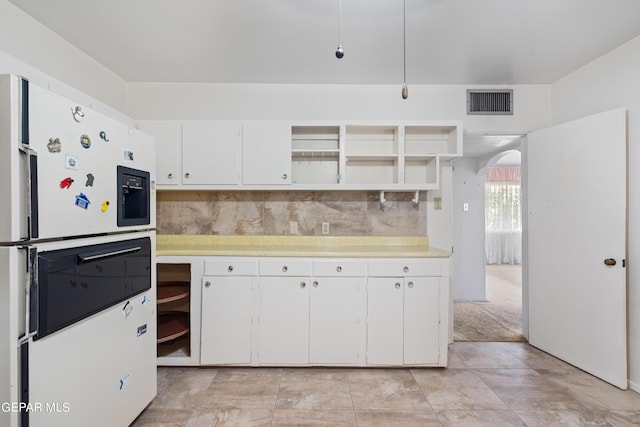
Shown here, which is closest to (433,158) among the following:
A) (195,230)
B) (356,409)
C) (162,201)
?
(356,409)

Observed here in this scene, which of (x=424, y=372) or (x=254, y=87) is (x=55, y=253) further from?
(x=424, y=372)

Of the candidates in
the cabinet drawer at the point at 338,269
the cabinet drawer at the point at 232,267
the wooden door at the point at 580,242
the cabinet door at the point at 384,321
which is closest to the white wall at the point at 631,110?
the wooden door at the point at 580,242

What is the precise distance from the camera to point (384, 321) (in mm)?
2295

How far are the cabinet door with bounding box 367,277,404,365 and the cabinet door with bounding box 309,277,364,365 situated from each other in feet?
0.32

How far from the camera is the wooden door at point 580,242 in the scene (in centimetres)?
213

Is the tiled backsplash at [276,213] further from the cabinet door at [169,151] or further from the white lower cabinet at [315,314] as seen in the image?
the white lower cabinet at [315,314]

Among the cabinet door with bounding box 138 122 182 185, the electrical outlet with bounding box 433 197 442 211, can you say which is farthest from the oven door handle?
the electrical outlet with bounding box 433 197 442 211

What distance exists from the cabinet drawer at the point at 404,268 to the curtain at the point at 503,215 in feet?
19.7

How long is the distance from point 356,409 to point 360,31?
253 cm

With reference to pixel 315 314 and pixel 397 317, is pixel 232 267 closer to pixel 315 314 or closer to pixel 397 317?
pixel 315 314

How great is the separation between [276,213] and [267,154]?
0.60 meters

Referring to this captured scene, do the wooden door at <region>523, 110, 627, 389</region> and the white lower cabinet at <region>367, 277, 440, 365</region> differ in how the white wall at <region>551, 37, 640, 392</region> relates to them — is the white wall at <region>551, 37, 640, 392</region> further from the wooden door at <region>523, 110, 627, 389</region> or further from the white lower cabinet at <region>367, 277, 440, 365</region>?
the white lower cabinet at <region>367, 277, 440, 365</region>

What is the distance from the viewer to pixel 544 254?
2.69 m

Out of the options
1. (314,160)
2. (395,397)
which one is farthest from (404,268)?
(314,160)
